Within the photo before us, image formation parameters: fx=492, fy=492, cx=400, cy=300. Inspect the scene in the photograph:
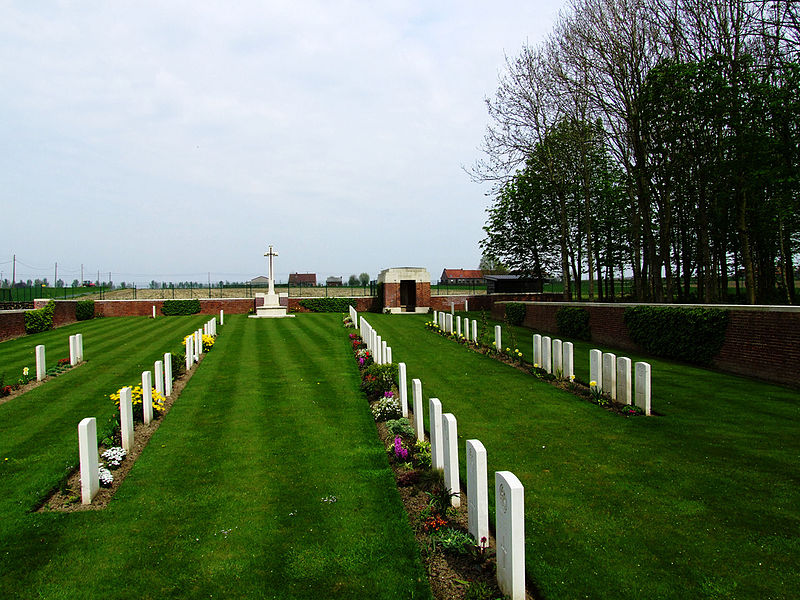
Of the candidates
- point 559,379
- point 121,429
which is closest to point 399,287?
point 559,379

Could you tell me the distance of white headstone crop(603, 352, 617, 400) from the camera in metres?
9.74

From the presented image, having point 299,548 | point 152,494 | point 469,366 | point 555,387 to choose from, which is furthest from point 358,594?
point 469,366

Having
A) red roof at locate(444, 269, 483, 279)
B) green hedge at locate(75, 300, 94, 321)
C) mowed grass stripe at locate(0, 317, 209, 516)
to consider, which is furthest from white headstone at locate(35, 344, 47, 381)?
red roof at locate(444, 269, 483, 279)

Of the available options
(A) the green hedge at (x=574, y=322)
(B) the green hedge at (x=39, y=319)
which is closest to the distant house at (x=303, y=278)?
(B) the green hedge at (x=39, y=319)

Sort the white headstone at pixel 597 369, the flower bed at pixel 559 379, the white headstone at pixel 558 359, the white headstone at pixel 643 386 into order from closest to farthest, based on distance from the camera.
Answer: the white headstone at pixel 643 386, the flower bed at pixel 559 379, the white headstone at pixel 597 369, the white headstone at pixel 558 359

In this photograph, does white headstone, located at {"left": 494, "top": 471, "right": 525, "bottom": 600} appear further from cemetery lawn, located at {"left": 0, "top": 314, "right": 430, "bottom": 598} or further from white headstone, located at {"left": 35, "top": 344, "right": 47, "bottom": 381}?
white headstone, located at {"left": 35, "top": 344, "right": 47, "bottom": 381}

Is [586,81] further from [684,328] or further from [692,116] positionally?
[684,328]

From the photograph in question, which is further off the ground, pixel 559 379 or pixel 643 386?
pixel 643 386

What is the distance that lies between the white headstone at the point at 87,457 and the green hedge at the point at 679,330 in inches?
526

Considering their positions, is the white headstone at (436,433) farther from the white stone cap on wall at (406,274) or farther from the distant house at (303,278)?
the distant house at (303,278)

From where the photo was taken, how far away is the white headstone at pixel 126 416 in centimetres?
737

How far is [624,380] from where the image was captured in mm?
9453

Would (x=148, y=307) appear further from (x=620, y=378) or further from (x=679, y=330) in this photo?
(x=620, y=378)

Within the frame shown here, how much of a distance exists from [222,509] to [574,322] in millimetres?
16245
